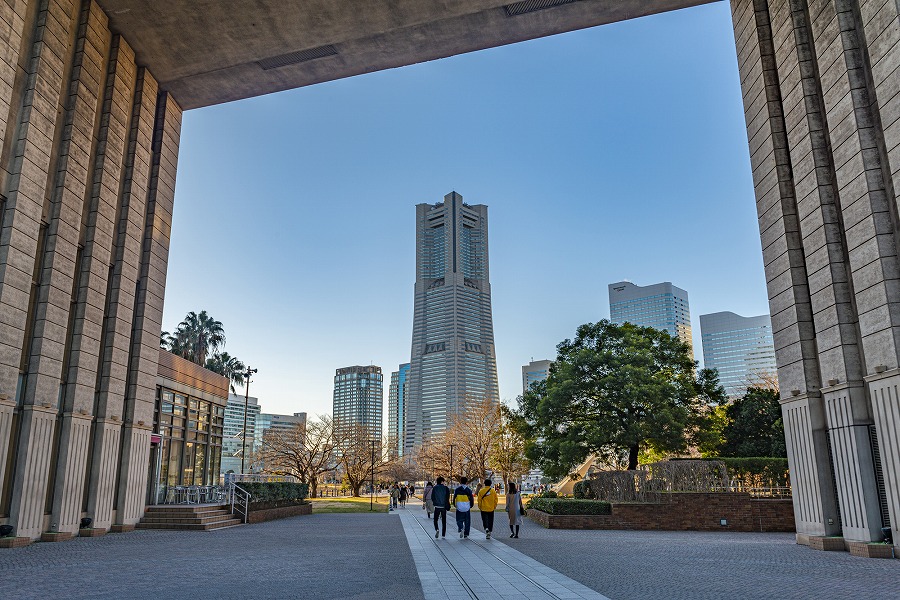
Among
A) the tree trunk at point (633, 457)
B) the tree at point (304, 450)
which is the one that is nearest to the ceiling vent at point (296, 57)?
the tree trunk at point (633, 457)

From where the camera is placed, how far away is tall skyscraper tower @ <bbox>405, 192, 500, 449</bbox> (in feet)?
578

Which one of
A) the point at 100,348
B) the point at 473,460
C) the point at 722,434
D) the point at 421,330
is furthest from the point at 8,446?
the point at 421,330

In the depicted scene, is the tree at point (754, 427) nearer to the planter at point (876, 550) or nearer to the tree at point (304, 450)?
the planter at point (876, 550)

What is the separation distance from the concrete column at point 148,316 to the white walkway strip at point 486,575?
1051cm

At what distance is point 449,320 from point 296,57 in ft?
510

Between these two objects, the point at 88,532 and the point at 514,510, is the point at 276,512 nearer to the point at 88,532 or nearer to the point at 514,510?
the point at 88,532

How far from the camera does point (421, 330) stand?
184m

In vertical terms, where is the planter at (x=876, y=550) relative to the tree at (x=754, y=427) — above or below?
below

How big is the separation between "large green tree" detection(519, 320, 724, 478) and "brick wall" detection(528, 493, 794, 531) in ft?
14.7

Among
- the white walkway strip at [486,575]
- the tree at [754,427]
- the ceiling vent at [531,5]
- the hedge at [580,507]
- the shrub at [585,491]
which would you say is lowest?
the white walkway strip at [486,575]

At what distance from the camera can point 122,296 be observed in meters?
20.6

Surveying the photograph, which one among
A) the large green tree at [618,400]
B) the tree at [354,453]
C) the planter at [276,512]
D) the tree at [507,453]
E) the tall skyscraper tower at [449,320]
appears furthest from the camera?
the tall skyscraper tower at [449,320]

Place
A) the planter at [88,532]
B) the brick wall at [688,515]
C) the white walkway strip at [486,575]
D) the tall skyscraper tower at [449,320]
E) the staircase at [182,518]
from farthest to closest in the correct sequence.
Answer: the tall skyscraper tower at [449,320], the brick wall at [688,515], the staircase at [182,518], the planter at [88,532], the white walkway strip at [486,575]

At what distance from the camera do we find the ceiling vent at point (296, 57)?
2372cm
